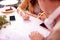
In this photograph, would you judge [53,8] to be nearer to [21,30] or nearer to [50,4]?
[50,4]

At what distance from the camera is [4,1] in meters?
3.54

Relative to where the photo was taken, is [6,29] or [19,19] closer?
[6,29]

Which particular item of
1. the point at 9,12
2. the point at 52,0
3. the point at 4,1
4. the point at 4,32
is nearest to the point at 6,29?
the point at 4,32

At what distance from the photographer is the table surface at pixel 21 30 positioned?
52.0 inches

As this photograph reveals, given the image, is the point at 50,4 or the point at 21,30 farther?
the point at 21,30

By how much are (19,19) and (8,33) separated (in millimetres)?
403

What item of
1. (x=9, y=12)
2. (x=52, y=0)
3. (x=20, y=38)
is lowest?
(x=20, y=38)

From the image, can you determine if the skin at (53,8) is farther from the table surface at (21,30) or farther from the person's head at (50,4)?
the table surface at (21,30)

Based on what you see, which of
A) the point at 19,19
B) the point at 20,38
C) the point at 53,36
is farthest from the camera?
the point at 19,19

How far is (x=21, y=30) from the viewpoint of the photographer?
144 cm

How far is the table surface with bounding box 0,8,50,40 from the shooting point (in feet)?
4.33

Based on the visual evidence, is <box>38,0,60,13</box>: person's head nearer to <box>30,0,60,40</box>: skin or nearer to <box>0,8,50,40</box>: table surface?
<box>30,0,60,40</box>: skin

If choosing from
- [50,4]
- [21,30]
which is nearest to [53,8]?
[50,4]

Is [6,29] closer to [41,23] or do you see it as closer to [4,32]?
[4,32]
